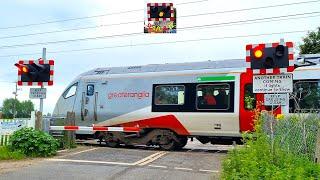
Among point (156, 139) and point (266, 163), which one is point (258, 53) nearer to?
point (266, 163)

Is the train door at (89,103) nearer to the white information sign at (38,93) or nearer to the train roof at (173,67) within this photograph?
the train roof at (173,67)

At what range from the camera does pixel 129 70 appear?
20.2 m

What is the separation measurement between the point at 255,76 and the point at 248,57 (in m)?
0.81

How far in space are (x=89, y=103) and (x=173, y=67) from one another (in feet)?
12.6

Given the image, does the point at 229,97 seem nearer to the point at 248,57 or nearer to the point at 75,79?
the point at 248,57

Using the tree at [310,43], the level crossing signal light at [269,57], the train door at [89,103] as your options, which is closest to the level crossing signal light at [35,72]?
the train door at [89,103]

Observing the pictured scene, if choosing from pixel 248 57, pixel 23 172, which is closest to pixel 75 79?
pixel 23 172

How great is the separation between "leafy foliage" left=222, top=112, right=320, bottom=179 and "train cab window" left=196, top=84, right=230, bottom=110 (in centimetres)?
853

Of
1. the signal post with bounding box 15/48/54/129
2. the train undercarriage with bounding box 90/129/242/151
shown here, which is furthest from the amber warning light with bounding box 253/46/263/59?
the signal post with bounding box 15/48/54/129

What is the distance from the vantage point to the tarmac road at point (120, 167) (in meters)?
11.6

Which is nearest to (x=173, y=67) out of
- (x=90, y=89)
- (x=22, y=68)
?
(x=90, y=89)

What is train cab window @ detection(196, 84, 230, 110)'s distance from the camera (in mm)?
17594

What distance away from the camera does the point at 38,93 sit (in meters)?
16.4

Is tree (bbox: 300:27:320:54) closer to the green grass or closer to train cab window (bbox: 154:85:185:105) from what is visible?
train cab window (bbox: 154:85:185:105)
